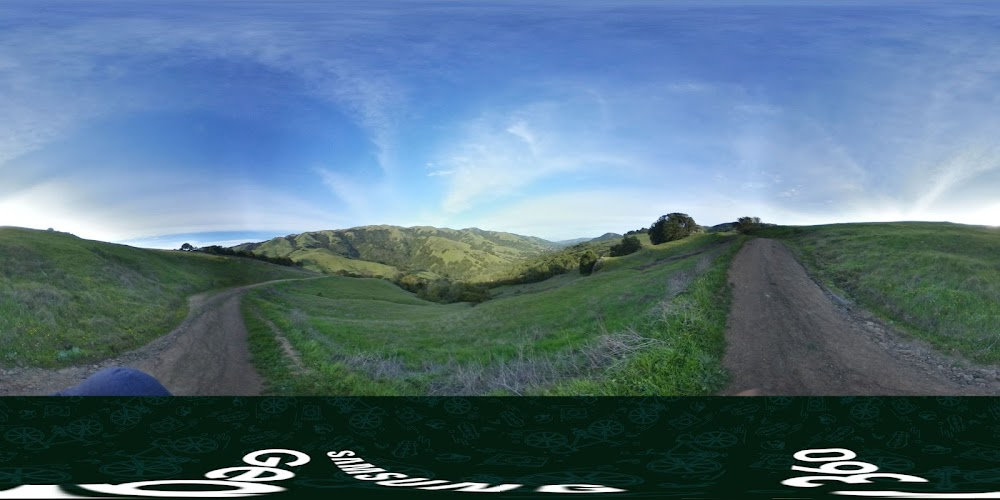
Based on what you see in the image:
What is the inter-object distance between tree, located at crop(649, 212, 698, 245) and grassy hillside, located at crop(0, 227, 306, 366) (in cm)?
373

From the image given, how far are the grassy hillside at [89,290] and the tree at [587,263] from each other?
2971 millimetres

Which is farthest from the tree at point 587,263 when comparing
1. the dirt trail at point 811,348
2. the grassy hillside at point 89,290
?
the grassy hillside at point 89,290

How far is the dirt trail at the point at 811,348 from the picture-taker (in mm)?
4762

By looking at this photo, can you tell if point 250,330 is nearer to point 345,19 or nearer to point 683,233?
point 345,19

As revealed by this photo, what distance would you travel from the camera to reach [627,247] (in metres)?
5.60

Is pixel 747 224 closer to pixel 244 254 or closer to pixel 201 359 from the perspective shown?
pixel 244 254

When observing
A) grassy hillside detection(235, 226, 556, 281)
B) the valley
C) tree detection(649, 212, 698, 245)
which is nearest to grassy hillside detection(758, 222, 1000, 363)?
the valley

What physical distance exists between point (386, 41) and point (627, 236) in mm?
3424

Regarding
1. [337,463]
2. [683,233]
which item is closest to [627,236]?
[683,233]

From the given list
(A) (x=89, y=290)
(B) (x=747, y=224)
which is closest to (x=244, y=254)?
(A) (x=89, y=290)

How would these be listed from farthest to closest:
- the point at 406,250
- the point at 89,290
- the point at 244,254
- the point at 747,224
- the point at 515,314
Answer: the point at 244,254 < the point at 406,250 < the point at 747,224 < the point at 515,314 < the point at 89,290

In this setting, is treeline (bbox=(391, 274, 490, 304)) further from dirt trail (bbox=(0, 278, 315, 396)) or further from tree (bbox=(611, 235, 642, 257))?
dirt trail (bbox=(0, 278, 315, 396))

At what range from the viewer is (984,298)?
5.08m

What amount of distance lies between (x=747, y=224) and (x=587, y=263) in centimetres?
169
